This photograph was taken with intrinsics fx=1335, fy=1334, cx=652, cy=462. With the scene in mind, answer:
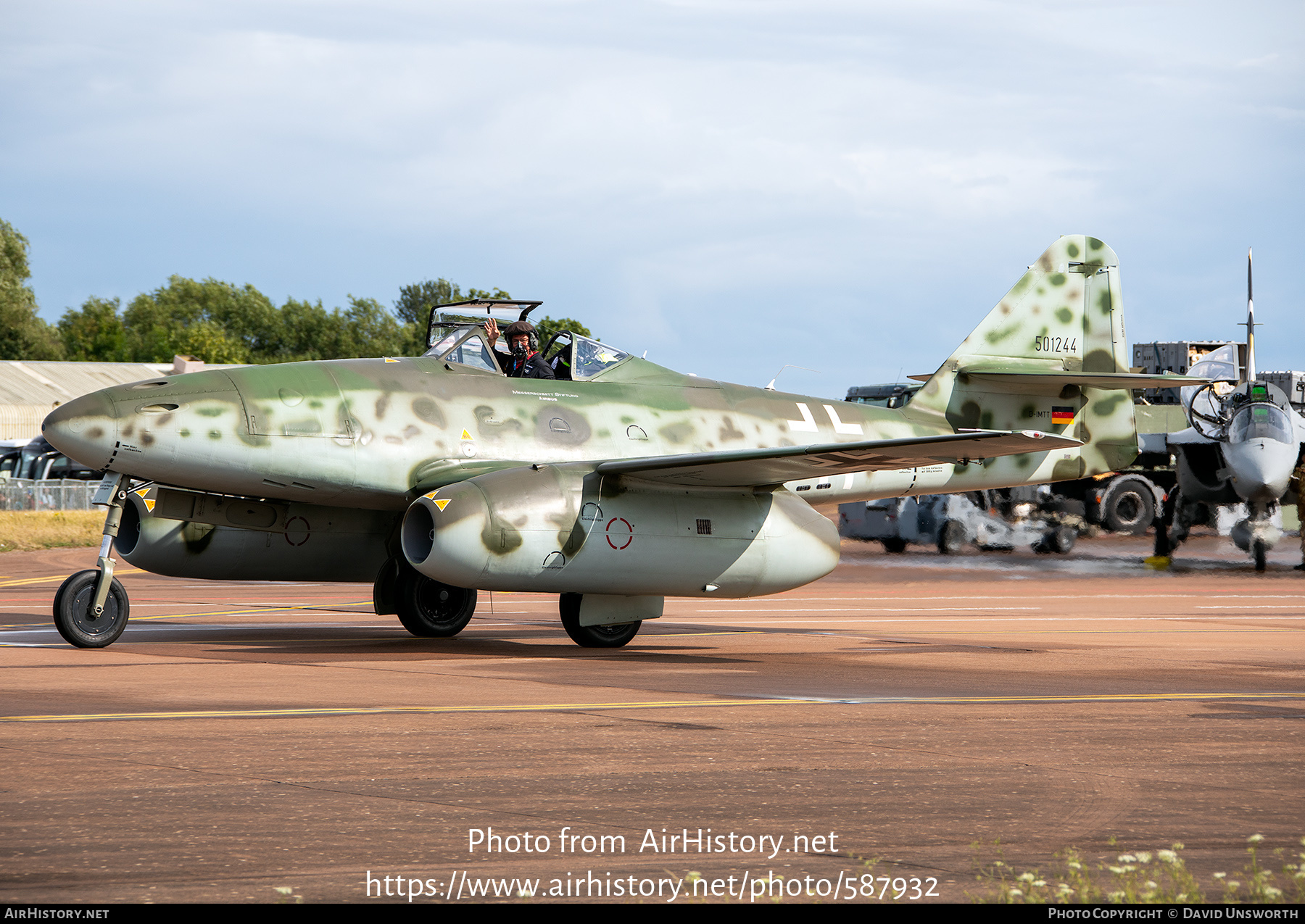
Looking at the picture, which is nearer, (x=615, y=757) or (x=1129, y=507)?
(x=615, y=757)

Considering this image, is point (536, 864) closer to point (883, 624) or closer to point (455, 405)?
point (455, 405)

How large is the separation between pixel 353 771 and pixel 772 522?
723 centimetres

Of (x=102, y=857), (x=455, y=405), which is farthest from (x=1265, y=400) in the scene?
(x=102, y=857)

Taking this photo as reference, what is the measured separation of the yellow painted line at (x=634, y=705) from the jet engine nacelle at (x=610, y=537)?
2.69 m

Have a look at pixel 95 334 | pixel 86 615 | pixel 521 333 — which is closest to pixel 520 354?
pixel 521 333

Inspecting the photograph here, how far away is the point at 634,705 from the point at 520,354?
5990mm

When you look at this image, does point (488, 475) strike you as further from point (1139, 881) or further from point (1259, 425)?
point (1259, 425)

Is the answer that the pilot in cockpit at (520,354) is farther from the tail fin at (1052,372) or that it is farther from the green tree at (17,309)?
the green tree at (17,309)

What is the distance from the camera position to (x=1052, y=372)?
1644 centimetres

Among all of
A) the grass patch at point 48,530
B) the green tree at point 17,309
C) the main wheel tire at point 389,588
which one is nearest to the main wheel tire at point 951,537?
the main wheel tire at point 389,588

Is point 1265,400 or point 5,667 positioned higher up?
point 1265,400

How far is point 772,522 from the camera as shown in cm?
1315

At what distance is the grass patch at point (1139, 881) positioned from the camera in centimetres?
428

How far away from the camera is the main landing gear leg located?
11.7 meters
